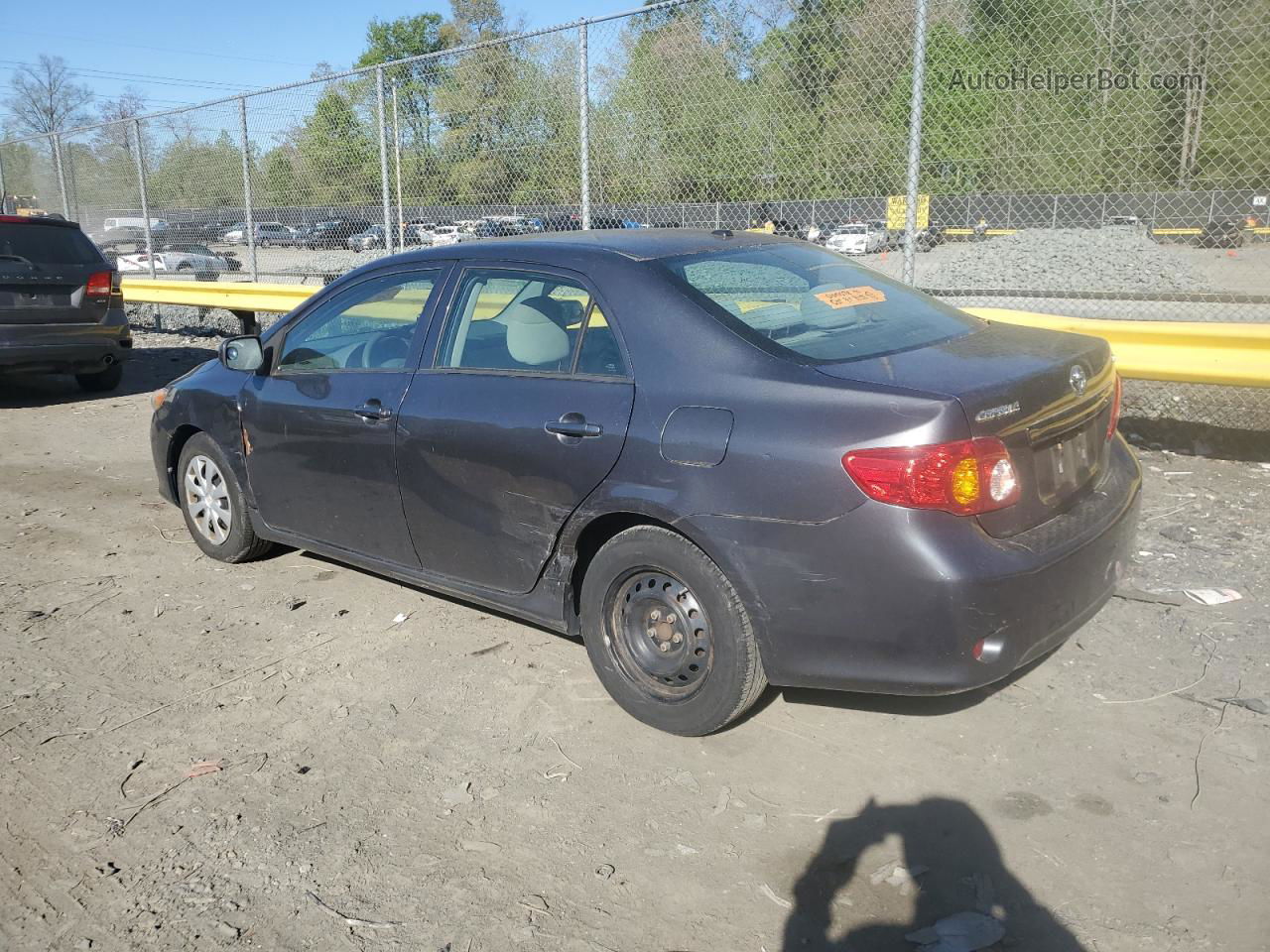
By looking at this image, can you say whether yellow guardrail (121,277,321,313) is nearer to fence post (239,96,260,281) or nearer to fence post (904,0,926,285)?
fence post (239,96,260,281)

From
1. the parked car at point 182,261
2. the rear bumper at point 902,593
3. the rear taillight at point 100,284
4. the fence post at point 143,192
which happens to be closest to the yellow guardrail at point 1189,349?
the rear bumper at point 902,593

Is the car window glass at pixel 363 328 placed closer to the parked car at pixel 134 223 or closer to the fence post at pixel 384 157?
Answer: the fence post at pixel 384 157

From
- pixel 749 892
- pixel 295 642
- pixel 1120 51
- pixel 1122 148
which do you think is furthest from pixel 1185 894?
pixel 1120 51

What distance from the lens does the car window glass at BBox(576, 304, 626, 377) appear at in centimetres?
363

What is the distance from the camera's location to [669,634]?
352 centimetres

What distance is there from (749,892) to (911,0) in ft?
18.6

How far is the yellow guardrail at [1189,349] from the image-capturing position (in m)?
5.97

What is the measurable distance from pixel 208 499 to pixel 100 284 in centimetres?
581

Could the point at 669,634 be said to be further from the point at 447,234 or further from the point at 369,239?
the point at 369,239

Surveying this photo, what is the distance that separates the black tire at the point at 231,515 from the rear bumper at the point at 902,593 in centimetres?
297

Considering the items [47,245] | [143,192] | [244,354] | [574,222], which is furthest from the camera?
[143,192]

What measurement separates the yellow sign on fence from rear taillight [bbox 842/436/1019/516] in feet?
13.9

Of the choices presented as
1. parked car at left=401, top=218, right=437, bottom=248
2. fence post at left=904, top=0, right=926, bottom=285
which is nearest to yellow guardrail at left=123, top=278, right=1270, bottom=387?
fence post at left=904, top=0, right=926, bottom=285

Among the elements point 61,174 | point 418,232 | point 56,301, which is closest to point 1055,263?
point 418,232
